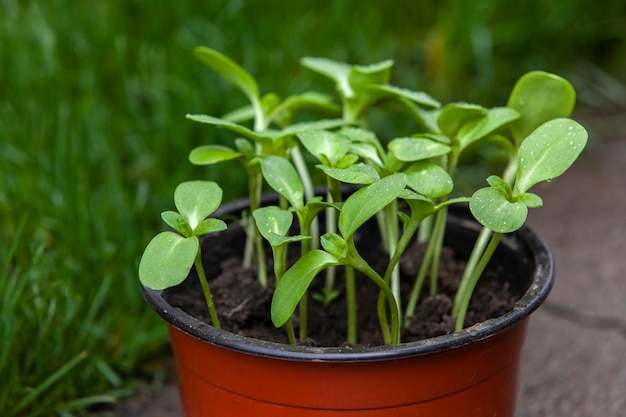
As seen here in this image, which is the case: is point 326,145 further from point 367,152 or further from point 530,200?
point 530,200

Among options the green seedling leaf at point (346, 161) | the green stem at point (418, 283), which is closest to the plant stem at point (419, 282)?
the green stem at point (418, 283)

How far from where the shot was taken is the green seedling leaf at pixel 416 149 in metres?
0.98

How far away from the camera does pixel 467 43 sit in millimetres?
2281

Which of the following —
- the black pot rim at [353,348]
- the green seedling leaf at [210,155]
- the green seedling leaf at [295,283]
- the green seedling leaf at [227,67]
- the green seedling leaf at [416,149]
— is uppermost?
the green seedling leaf at [227,67]

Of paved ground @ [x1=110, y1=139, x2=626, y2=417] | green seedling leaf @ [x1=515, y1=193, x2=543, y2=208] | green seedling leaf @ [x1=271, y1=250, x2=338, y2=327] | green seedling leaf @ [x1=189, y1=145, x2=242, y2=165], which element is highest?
green seedling leaf @ [x1=189, y1=145, x2=242, y2=165]

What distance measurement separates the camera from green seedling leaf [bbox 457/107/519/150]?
3.42 feet

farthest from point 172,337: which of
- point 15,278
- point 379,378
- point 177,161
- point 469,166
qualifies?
point 469,166

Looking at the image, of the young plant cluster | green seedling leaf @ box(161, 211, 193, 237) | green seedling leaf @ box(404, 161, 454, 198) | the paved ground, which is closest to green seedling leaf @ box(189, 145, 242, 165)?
the young plant cluster

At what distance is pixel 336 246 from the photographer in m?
0.89

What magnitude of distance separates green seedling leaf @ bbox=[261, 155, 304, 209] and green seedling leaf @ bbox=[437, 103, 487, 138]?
8.9 inches

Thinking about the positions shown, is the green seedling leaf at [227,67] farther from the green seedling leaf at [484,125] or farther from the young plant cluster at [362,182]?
the green seedling leaf at [484,125]

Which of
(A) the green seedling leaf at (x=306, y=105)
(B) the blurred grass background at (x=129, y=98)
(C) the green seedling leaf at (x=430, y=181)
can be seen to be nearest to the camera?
(C) the green seedling leaf at (x=430, y=181)

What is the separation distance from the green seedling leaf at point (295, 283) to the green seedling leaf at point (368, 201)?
0.13ft

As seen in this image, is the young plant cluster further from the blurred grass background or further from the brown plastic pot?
the blurred grass background
